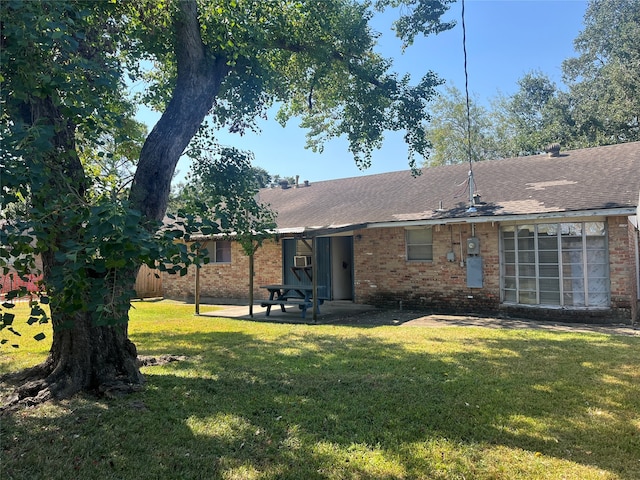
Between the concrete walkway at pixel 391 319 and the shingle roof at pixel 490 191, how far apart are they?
2590 mm

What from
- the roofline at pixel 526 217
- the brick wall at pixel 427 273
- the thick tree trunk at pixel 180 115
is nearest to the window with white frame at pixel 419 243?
the brick wall at pixel 427 273

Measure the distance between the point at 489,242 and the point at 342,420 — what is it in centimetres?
875

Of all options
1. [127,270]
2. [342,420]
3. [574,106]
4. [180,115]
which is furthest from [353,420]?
[574,106]

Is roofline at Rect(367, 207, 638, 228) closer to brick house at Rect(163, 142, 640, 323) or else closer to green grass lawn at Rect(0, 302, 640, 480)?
brick house at Rect(163, 142, 640, 323)

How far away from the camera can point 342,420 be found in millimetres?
4375

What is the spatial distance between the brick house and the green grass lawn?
146 inches

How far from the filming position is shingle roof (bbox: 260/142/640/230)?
35.5ft

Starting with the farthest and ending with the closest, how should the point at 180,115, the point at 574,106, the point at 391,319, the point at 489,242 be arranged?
1. the point at 574,106
2. the point at 489,242
3. the point at 391,319
4. the point at 180,115

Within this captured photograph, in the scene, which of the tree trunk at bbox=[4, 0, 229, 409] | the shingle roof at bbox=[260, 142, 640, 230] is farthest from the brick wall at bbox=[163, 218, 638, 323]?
the tree trunk at bbox=[4, 0, 229, 409]

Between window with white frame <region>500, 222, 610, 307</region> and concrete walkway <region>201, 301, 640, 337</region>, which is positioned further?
window with white frame <region>500, 222, 610, 307</region>

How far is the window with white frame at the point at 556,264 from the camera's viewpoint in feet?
34.4

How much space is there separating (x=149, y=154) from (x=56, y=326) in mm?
2610

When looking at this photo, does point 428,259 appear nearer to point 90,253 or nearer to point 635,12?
point 90,253

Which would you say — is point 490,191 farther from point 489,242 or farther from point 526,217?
point 526,217
